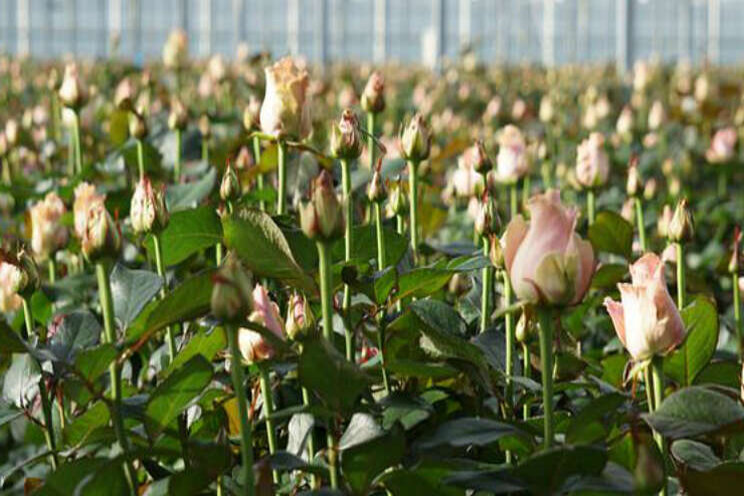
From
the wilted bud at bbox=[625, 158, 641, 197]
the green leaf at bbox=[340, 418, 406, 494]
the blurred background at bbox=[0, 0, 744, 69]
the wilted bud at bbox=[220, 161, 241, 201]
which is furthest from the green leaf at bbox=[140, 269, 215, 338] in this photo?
the blurred background at bbox=[0, 0, 744, 69]

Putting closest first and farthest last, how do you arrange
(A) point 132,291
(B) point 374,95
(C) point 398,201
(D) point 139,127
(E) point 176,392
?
(E) point 176,392
(A) point 132,291
(C) point 398,201
(B) point 374,95
(D) point 139,127

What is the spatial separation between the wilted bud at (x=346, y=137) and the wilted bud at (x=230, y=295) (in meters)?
0.35

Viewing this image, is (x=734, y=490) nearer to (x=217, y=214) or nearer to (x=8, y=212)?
(x=217, y=214)

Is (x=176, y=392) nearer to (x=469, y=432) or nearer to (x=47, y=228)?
(x=469, y=432)

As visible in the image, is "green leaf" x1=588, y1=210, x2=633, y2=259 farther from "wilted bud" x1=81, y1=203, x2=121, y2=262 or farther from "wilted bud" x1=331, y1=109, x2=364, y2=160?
"wilted bud" x1=81, y1=203, x2=121, y2=262

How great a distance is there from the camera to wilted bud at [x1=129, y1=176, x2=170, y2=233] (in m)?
0.88

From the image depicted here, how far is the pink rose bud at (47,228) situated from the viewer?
1.23 metres

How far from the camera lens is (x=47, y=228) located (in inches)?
48.6

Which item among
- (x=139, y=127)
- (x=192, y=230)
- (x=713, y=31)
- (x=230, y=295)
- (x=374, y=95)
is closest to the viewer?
(x=230, y=295)

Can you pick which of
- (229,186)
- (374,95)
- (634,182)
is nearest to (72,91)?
(374,95)

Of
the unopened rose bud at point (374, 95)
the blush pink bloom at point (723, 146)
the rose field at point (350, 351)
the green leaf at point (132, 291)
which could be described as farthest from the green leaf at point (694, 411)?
the blush pink bloom at point (723, 146)

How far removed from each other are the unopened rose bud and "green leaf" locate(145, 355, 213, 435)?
57 centimetres

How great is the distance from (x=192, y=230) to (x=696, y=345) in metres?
0.38

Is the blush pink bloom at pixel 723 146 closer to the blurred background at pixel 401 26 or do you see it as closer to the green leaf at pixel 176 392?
the green leaf at pixel 176 392
